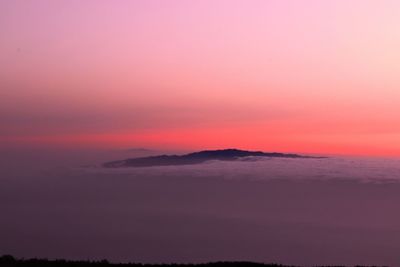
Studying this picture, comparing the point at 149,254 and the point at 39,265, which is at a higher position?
the point at 39,265

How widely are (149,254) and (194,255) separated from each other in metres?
15.6

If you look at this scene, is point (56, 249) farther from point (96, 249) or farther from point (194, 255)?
point (194, 255)

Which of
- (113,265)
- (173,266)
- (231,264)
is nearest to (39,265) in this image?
(113,265)

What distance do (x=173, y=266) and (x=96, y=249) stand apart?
167 m

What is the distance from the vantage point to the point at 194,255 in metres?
197

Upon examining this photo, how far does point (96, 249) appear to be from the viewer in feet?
654

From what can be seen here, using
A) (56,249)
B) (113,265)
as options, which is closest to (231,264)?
(113,265)

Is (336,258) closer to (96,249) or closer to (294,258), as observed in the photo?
(294,258)

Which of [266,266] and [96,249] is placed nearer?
[266,266]

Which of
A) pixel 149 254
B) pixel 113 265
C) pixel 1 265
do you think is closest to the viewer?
pixel 1 265

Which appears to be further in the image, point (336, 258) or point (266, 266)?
point (336, 258)

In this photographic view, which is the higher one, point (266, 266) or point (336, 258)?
point (266, 266)

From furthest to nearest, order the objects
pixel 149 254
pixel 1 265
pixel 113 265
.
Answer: pixel 149 254 → pixel 113 265 → pixel 1 265

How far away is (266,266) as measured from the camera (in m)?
37.0
